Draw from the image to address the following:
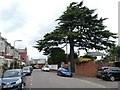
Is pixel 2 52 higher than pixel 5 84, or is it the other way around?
pixel 2 52

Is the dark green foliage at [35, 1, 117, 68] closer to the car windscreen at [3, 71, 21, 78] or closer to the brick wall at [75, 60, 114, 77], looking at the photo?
the brick wall at [75, 60, 114, 77]

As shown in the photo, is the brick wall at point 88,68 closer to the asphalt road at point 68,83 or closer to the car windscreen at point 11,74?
the asphalt road at point 68,83

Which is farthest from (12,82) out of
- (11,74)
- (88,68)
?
(88,68)

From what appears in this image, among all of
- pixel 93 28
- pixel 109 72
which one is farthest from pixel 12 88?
pixel 93 28

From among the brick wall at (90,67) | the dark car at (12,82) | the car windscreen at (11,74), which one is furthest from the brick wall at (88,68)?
the dark car at (12,82)

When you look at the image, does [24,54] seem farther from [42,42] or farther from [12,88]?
[12,88]

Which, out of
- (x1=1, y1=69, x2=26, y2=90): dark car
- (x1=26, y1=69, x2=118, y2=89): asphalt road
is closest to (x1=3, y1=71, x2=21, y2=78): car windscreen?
(x1=1, y1=69, x2=26, y2=90): dark car

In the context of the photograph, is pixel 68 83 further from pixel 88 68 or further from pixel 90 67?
pixel 88 68

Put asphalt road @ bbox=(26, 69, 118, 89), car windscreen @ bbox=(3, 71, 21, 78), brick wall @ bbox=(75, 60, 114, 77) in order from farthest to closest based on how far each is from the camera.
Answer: brick wall @ bbox=(75, 60, 114, 77) → asphalt road @ bbox=(26, 69, 118, 89) → car windscreen @ bbox=(3, 71, 21, 78)

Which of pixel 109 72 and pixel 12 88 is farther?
pixel 109 72

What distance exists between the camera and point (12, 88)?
2019 cm

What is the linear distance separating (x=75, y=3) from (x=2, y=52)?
758 inches

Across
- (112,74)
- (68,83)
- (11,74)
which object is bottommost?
(68,83)

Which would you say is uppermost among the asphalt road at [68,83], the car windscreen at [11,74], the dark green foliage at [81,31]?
the dark green foliage at [81,31]
